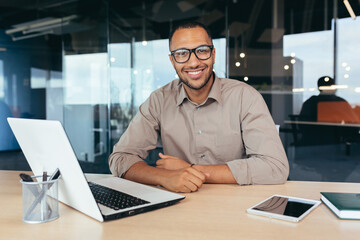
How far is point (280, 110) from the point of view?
4.18 metres

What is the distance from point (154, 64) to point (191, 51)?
3035mm

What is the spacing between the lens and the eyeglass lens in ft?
5.71

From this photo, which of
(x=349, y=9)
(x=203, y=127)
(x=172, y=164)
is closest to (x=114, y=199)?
(x=172, y=164)

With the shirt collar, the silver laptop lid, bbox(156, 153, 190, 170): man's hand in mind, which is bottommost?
bbox(156, 153, 190, 170): man's hand

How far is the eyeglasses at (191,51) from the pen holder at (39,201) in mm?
1060

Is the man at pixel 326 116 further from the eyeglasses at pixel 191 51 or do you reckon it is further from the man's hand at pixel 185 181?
the man's hand at pixel 185 181

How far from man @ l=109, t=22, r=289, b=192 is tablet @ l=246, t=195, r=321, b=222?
46 cm

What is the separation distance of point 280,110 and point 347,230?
11.4 ft

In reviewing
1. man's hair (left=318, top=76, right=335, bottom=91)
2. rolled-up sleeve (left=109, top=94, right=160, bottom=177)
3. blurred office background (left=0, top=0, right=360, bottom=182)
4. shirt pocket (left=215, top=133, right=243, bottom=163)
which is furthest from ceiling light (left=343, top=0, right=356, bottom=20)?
rolled-up sleeve (left=109, top=94, right=160, bottom=177)

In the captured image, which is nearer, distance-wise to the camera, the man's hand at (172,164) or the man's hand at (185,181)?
the man's hand at (185,181)

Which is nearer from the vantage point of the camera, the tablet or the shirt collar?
the tablet

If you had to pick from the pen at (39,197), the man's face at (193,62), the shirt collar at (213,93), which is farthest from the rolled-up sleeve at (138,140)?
the pen at (39,197)

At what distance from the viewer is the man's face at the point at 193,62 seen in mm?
1729

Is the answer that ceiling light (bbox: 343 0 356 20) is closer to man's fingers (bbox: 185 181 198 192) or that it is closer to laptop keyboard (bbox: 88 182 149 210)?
man's fingers (bbox: 185 181 198 192)
